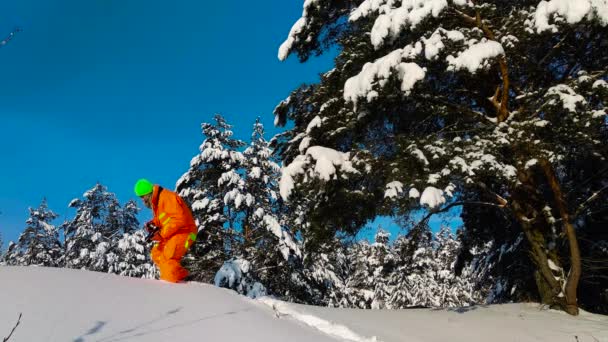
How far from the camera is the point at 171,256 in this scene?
18.7ft

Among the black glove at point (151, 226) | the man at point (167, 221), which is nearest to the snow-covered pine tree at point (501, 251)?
the man at point (167, 221)

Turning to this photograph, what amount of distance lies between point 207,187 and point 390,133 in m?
10.1

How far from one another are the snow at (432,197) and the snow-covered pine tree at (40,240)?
31135mm

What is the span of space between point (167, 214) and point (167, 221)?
92 millimetres

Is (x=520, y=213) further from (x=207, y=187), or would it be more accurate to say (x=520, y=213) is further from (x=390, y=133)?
(x=207, y=187)

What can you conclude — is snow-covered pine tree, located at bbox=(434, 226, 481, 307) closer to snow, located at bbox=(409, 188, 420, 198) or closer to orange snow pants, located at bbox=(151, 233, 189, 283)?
snow, located at bbox=(409, 188, 420, 198)

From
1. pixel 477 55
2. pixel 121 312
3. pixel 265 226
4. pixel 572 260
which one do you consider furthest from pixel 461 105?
pixel 265 226

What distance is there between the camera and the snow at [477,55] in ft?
19.5

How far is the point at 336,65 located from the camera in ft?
27.3

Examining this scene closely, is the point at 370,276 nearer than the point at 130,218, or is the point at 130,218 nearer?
the point at 130,218

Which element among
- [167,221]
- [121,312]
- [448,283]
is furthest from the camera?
[448,283]

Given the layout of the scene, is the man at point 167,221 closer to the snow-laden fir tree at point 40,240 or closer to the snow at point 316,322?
the snow at point 316,322

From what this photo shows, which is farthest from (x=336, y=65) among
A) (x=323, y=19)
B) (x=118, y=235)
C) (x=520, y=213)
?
(x=118, y=235)

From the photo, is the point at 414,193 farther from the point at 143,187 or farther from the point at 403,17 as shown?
the point at 143,187
